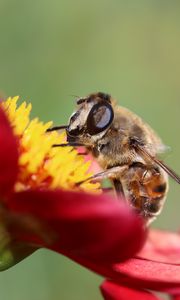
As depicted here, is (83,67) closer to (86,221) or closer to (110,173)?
(110,173)

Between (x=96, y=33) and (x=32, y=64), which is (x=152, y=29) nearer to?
(x=96, y=33)

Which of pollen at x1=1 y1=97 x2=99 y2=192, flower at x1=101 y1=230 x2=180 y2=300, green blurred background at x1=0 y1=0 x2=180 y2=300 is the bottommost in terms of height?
flower at x1=101 y1=230 x2=180 y2=300

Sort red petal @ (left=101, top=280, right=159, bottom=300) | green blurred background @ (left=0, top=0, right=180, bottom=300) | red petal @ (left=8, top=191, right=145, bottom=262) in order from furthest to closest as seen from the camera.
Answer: green blurred background @ (left=0, top=0, right=180, bottom=300) → red petal @ (left=101, top=280, right=159, bottom=300) → red petal @ (left=8, top=191, right=145, bottom=262)


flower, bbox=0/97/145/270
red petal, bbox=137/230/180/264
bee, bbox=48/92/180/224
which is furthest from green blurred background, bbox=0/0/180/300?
flower, bbox=0/97/145/270

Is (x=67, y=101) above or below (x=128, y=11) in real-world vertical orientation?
below

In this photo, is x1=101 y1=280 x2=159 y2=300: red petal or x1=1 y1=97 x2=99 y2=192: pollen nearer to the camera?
x1=1 y1=97 x2=99 y2=192: pollen

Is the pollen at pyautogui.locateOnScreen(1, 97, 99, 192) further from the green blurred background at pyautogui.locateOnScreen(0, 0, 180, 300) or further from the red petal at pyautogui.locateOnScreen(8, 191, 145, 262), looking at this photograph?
the green blurred background at pyautogui.locateOnScreen(0, 0, 180, 300)

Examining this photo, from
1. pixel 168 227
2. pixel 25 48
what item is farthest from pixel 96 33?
pixel 168 227

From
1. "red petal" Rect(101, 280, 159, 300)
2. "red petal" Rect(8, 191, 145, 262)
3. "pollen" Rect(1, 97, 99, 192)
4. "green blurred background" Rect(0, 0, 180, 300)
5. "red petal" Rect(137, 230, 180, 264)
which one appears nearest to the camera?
"red petal" Rect(8, 191, 145, 262)
